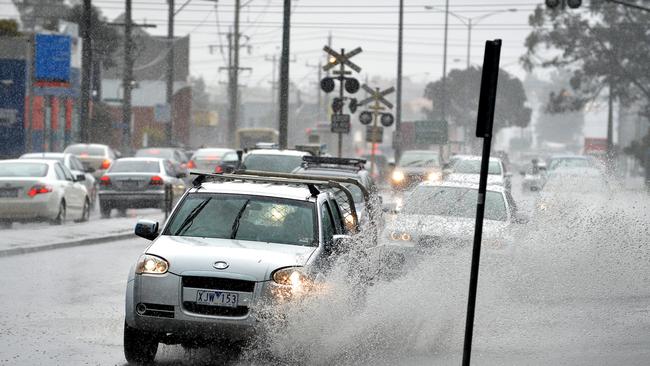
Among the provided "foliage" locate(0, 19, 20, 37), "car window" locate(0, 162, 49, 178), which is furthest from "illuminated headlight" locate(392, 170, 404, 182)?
"foliage" locate(0, 19, 20, 37)

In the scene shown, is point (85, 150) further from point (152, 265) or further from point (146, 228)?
point (152, 265)

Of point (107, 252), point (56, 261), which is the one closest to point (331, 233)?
point (56, 261)

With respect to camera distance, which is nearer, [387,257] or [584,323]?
[584,323]

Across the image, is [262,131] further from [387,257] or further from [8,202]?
[387,257]

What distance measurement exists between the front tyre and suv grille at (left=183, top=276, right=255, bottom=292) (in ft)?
1.73

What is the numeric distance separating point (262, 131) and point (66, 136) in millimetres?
15514

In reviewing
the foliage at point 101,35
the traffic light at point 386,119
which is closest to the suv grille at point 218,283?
the traffic light at point 386,119

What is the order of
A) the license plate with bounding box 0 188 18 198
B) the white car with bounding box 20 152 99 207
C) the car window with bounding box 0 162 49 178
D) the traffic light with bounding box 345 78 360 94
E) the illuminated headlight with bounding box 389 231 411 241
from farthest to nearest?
the traffic light with bounding box 345 78 360 94 → the white car with bounding box 20 152 99 207 → the car window with bounding box 0 162 49 178 → the license plate with bounding box 0 188 18 198 → the illuminated headlight with bounding box 389 231 411 241

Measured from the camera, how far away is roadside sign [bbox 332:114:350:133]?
35.5m

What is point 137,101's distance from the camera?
94375mm

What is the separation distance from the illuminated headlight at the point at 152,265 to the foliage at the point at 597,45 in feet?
229

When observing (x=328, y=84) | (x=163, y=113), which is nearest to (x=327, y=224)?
(x=328, y=84)

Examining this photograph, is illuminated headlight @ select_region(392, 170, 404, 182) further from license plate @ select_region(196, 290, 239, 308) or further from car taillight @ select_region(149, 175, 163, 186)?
license plate @ select_region(196, 290, 239, 308)

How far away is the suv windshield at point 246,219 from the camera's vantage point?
432 inches
